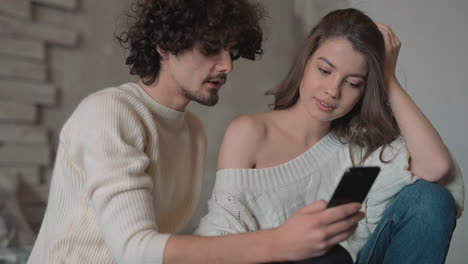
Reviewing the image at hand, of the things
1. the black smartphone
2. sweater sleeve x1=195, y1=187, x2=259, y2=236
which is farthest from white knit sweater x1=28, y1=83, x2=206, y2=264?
the black smartphone

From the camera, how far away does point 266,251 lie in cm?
86

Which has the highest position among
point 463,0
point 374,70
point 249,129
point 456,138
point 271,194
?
point 463,0

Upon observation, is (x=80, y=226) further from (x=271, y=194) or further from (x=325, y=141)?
(x=325, y=141)

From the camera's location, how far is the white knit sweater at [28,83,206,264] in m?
0.92

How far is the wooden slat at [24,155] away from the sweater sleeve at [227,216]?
Result: 118 cm

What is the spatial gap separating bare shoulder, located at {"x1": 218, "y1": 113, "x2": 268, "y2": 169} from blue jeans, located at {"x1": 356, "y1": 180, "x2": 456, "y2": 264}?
1.19 ft

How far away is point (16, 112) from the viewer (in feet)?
7.00

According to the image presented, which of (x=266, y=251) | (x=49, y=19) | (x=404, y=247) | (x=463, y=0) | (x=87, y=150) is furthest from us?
(x=463, y=0)

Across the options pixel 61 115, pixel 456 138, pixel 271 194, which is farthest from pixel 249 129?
pixel 456 138

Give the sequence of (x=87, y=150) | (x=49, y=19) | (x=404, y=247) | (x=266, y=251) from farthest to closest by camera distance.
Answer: (x=49, y=19) → (x=404, y=247) → (x=87, y=150) → (x=266, y=251)

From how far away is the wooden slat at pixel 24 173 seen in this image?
6.91ft

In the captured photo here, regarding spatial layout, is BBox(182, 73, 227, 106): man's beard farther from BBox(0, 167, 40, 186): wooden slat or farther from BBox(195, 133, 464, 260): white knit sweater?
BBox(0, 167, 40, 186): wooden slat

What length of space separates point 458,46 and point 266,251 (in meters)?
2.08

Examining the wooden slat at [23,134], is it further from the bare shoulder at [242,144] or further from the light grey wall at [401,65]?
the bare shoulder at [242,144]
